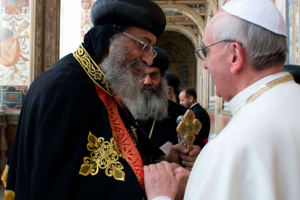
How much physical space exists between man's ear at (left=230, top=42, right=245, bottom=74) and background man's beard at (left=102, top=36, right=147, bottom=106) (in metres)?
0.64

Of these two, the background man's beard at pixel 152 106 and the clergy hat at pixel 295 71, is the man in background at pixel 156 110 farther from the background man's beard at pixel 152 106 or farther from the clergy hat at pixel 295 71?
the clergy hat at pixel 295 71

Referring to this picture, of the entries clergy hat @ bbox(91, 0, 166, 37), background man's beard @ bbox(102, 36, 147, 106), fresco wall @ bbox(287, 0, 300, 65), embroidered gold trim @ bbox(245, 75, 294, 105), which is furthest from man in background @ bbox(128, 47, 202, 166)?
fresco wall @ bbox(287, 0, 300, 65)

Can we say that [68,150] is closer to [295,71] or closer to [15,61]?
[295,71]

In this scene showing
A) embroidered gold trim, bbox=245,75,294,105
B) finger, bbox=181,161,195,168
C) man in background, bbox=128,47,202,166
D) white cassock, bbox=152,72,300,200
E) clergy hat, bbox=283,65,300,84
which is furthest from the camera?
man in background, bbox=128,47,202,166

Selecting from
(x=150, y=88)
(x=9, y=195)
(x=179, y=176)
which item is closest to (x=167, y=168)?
(x=179, y=176)

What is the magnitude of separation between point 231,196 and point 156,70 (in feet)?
6.62

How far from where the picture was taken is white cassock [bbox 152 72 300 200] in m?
0.89

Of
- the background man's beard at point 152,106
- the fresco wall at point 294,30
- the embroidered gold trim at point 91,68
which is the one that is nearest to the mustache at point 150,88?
the background man's beard at point 152,106

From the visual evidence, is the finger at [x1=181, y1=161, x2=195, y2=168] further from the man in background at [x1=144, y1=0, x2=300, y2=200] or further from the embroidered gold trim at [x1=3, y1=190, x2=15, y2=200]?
the embroidered gold trim at [x1=3, y1=190, x2=15, y2=200]

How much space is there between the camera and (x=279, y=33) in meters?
1.11

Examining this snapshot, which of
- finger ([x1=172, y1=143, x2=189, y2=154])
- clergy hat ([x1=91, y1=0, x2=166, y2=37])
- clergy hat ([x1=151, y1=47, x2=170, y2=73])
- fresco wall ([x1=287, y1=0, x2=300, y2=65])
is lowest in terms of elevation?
finger ([x1=172, y1=143, x2=189, y2=154])

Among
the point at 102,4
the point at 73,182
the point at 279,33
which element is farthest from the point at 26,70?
the point at 279,33

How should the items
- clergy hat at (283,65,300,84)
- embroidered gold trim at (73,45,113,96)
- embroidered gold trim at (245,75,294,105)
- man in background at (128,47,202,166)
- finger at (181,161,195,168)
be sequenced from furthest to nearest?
1. man in background at (128,47,202,166)
2. clergy hat at (283,65,300,84)
3. finger at (181,161,195,168)
4. embroidered gold trim at (73,45,113,96)
5. embroidered gold trim at (245,75,294,105)

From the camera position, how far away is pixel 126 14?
65.5 inches
